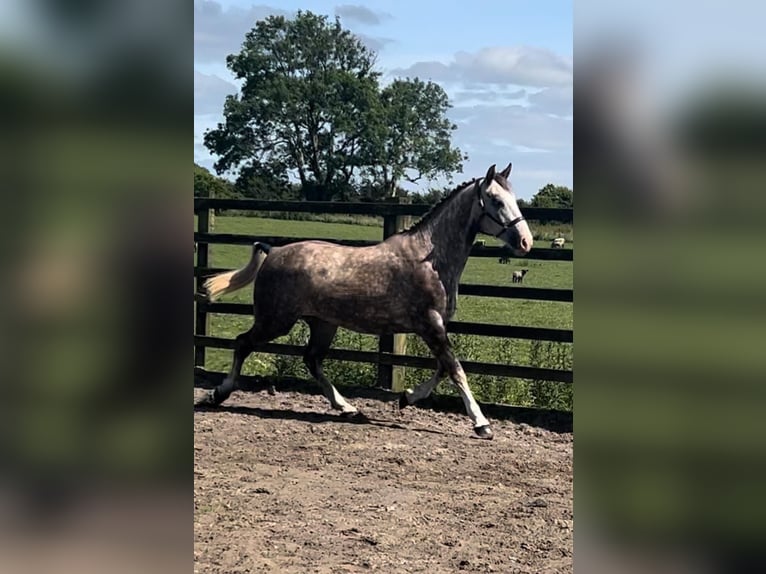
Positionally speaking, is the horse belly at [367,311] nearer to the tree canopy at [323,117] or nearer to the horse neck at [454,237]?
the horse neck at [454,237]

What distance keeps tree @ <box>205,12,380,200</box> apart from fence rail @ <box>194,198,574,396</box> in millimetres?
32238

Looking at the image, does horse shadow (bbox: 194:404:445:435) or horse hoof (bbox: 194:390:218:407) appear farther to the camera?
horse hoof (bbox: 194:390:218:407)

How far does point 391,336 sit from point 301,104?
38.6 metres

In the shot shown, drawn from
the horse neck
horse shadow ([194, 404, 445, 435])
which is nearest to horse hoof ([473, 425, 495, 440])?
horse shadow ([194, 404, 445, 435])

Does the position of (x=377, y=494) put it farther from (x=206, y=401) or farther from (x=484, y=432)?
(x=206, y=401)

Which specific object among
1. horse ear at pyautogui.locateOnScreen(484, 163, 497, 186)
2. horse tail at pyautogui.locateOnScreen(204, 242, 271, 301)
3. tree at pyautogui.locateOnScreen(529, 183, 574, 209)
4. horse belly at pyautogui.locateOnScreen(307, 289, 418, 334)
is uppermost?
tree at pyautogui.locateOnScreen(529, 183, 574, 209)

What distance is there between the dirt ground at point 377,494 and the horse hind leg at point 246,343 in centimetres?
12

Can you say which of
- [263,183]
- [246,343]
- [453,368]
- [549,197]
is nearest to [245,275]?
[246,343]

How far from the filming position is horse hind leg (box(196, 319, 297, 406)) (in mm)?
5674

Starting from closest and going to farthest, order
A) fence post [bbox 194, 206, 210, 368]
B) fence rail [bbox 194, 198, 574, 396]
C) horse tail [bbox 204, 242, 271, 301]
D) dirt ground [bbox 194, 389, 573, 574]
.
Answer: dirt ground [bbox 194, 389, 573, 574] → fence rail [bbox 194, 198, 574, 396] → horse tail [bbox 204, 242, 271, 301] → fence post [bbox 194, 206, 210, 368]

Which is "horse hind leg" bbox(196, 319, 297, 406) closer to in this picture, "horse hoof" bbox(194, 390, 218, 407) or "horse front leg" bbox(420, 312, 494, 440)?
"horse hoof" bbox(194, 390, 218, 407)
